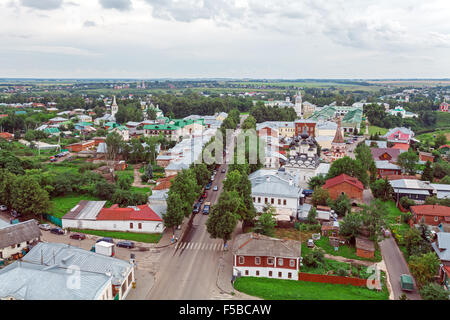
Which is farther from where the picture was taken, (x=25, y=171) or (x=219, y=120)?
(x=219, y=120)

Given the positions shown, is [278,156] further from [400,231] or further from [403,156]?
[400,231]

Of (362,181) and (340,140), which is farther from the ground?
(340,140)

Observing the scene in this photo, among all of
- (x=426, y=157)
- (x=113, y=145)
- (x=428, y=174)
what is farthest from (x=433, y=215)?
(x=113, y=145)

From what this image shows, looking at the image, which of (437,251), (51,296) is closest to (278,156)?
(437,251)

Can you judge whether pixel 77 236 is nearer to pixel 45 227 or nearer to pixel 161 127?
pixel 45 227

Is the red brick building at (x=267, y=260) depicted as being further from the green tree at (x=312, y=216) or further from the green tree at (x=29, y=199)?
the green tree at (x=29, y=199)
